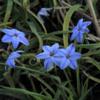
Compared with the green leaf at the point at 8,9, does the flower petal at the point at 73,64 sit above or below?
below

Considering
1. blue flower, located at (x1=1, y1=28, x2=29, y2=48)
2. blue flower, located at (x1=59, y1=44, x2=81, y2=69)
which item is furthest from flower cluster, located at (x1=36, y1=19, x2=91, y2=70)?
blue flower, located at (x1=1, y1=28, x2=29, y2=48)

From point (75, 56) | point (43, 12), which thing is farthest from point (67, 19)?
point (75, 56)

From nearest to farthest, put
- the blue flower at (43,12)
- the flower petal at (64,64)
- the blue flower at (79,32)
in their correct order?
the flower petal at (64,64), the blue flower at (79,32), the blue flower at (43,12)

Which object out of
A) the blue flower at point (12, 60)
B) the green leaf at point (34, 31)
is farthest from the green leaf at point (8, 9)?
the blue flower at point (12, 60)

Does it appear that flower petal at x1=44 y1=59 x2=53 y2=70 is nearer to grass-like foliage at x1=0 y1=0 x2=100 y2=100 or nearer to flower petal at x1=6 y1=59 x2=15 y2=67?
grass-like foliage at x1=0 y1=0 x2=100 y2=100

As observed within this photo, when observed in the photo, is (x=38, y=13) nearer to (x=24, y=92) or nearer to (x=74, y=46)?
(x=74, y=46)

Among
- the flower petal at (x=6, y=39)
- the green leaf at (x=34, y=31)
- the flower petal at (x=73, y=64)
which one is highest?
the flower petal at (x=6, y=39)

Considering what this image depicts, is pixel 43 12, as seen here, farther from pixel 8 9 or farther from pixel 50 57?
pixel 50 57

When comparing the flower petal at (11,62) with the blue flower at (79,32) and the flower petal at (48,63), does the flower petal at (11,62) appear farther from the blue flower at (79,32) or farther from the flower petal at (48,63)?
the blue flower at (79,32)

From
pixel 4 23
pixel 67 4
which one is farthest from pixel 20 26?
pixel 67 4
